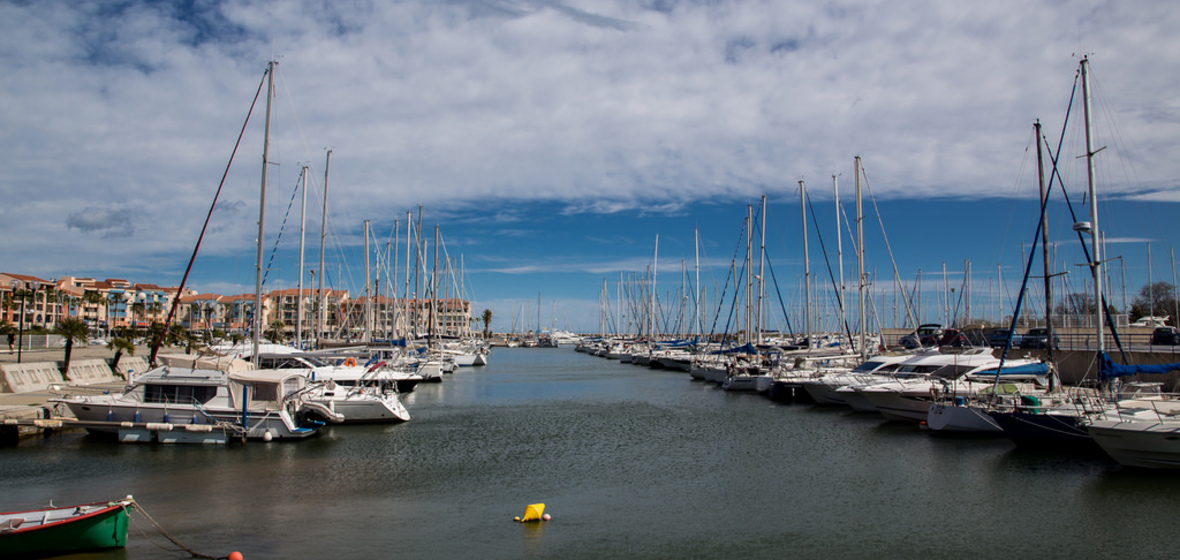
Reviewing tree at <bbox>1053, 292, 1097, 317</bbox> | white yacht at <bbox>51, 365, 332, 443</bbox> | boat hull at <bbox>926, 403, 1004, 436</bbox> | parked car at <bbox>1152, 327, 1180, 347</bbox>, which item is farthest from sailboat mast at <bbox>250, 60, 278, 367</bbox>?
tree at <bbox>1053, 292, 1097, 317</bbox>

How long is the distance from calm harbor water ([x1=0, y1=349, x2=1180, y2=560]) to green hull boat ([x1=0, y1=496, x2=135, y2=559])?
618 millimetres

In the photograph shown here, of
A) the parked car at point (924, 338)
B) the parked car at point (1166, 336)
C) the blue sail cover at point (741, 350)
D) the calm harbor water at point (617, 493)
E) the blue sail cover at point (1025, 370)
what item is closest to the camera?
the calm harbor water at point (617, 493)

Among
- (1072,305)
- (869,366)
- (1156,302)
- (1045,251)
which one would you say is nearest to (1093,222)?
(1045,251)

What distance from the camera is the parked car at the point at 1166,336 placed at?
46.0 meters

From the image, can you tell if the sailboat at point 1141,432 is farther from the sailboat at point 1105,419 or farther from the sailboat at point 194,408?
the sailboat at point 194,408

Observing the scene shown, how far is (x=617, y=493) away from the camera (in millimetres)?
21547

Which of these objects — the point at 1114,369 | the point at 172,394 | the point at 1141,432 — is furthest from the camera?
the point at 172,394

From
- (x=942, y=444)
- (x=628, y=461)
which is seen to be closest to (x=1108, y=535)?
(x=942, y=444)

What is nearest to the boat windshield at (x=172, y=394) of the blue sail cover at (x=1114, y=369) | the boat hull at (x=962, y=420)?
the boat hull at (x=962, y=420)

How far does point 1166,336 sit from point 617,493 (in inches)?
1845

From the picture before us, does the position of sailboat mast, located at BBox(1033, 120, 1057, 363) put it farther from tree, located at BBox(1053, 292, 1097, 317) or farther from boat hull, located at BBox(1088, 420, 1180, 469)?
tree, located at BBox(1053, 292, 1097, 317)

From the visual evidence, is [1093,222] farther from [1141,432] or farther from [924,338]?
[924,338]

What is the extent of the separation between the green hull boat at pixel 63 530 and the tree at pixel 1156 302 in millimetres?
90007

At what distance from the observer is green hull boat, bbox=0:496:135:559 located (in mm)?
14328
